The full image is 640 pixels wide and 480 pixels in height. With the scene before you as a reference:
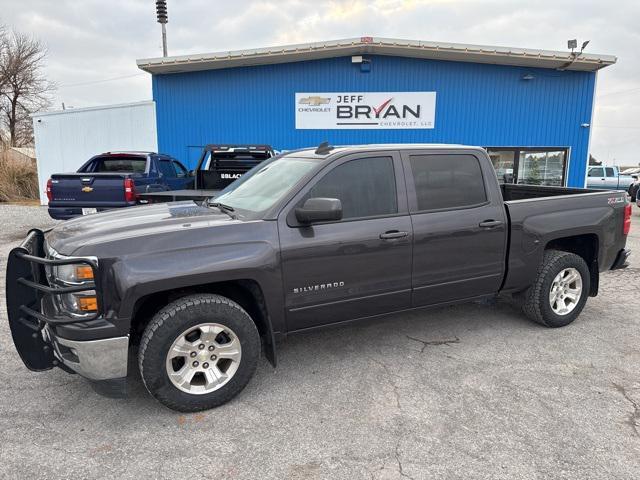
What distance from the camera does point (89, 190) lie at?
7.89 meters

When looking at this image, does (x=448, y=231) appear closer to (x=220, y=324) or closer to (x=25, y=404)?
(x=220, y=324)

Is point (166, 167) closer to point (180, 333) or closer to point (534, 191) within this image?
point (534, 191)

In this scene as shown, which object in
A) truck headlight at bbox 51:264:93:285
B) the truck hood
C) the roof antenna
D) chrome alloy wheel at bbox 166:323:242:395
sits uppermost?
the roof antenna

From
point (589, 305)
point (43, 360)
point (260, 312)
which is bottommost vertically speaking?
point (589, 305)

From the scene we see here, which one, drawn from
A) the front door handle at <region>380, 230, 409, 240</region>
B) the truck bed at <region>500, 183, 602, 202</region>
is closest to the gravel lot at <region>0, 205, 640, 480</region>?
the front door handle at <region>380, 230, 409, 240</region>

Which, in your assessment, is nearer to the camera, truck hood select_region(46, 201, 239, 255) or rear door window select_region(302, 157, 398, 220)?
truck hood select_region(46, 201, 239, 255)

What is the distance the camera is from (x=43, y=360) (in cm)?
302

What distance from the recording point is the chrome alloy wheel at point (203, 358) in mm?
2969

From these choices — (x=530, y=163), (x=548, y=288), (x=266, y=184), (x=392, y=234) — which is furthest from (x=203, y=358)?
(x=530, y=163)

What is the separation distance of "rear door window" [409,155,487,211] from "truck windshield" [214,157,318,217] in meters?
0.95

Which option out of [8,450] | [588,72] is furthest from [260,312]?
[588,72]

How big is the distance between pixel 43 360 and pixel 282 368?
173 cm

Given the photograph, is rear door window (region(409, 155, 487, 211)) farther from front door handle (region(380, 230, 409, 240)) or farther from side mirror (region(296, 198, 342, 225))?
side mirror (region(296, 198, 342, 225))

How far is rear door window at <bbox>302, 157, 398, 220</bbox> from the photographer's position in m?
3.48
